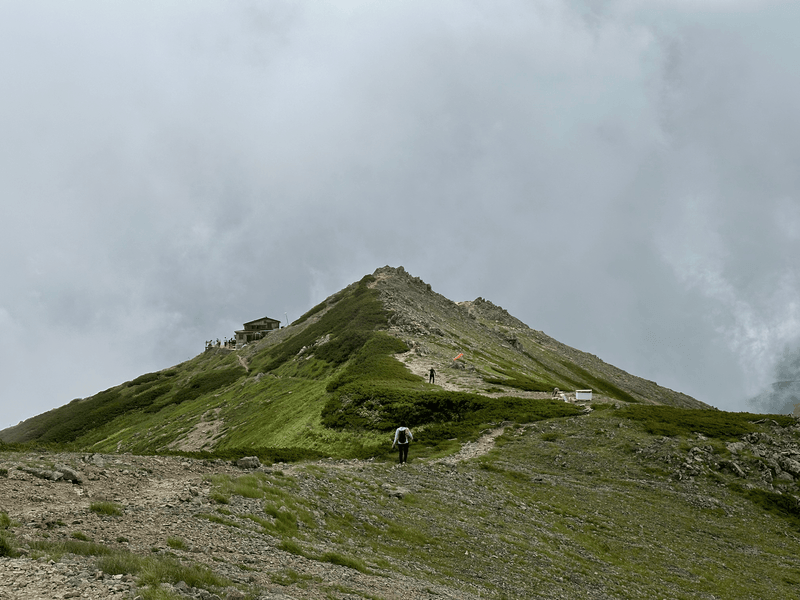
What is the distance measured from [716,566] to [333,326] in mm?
80346

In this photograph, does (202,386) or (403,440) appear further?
(202,386)

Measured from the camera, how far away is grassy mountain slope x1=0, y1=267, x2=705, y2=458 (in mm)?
44188

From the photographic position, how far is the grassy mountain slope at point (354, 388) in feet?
145

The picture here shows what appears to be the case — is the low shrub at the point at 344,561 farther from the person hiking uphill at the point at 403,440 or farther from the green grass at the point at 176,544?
the person hiking uphill at the point at 403,440

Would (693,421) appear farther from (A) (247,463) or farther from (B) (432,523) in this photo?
(A) (247,463)

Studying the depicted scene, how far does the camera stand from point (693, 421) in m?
39.2

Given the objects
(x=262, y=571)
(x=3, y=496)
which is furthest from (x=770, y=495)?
(x=3, y=496)

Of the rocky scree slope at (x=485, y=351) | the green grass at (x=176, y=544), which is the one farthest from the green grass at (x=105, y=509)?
the rocky scree slope at (x=485, y=351)

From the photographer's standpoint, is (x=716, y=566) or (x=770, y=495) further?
(x=770, y=495)

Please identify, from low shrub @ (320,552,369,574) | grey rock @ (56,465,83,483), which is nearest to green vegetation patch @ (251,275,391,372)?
grey rock @ (56,465,83,483)

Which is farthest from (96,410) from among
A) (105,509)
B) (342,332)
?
(105,509)

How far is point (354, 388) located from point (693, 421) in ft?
104

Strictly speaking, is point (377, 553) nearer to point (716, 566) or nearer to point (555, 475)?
point (716, 566)

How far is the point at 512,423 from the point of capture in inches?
1649
